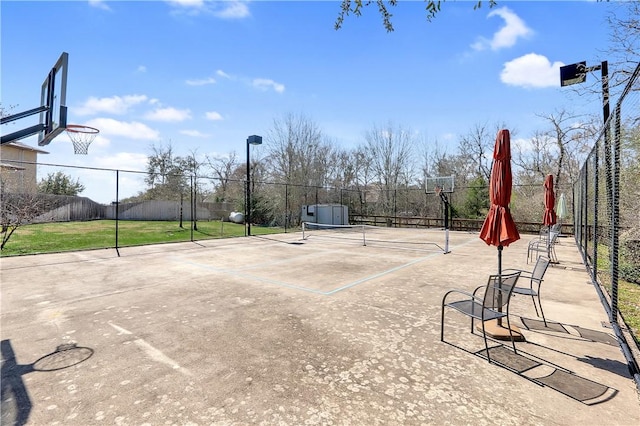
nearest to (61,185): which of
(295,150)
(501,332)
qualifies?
(295,150)

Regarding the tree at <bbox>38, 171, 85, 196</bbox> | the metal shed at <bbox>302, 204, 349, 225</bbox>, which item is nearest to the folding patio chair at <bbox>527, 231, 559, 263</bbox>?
the metal shed at <bbox>302, 204, 349, 225</bbox>

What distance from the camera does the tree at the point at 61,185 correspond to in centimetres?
2338

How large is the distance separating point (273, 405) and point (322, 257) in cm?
724

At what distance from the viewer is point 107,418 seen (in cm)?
229

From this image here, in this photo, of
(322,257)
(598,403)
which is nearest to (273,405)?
(598,403)

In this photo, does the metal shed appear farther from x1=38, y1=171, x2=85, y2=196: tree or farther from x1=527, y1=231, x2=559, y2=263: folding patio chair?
x1=38, y1=171, x2=85, y2=196: tree

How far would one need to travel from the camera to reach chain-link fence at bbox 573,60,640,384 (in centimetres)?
368

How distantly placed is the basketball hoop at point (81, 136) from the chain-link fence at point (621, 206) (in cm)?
1187

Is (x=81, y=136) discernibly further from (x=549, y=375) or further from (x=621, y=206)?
(x=621, y=206)

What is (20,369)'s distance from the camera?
9.90ft

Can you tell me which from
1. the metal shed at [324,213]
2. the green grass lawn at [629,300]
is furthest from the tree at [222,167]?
the green grass lawn at [629,300]

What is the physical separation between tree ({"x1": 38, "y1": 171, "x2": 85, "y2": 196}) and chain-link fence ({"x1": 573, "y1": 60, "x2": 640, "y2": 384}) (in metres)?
30.8

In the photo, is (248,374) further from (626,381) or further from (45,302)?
(45,302)

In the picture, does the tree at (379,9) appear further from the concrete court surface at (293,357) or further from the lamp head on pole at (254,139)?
the lamp head on pole at (254,139)
